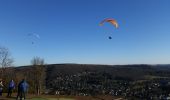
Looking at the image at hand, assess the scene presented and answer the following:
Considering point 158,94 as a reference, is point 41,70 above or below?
above

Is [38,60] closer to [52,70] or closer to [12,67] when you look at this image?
[12,67]

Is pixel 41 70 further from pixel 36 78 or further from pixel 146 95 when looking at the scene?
pixel 146 95

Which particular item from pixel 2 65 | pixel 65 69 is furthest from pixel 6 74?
pixel 65 69

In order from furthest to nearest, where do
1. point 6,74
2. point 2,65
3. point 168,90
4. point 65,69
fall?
point 65,69 < point 168,90 < point 2,65 < point 6,74

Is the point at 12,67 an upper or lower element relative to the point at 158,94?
upper

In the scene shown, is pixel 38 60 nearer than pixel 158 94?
Yes

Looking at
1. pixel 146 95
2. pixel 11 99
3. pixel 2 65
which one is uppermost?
pixel 2 65

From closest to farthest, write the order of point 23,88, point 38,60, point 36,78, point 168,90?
point 23,88
point 36,78
point 38,60
point 168,90

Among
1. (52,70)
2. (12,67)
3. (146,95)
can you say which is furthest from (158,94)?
(52,70)

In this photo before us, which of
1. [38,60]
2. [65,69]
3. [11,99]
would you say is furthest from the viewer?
[65,69]
